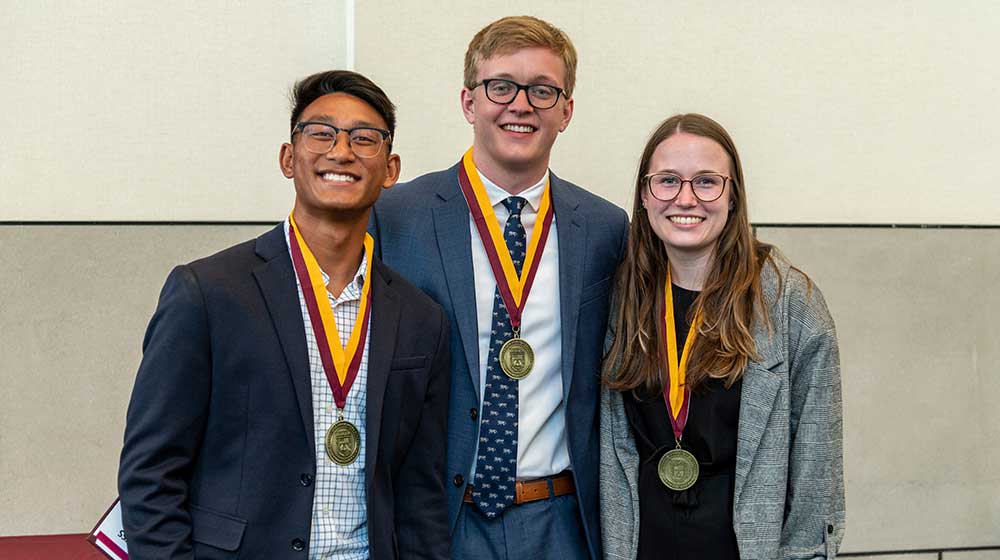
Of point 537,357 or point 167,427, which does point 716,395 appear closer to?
point 537,357

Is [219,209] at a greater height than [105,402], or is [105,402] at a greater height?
[219,209]

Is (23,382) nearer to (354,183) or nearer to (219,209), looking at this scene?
(219,209)

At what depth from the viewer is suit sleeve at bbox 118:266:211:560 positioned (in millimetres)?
1990

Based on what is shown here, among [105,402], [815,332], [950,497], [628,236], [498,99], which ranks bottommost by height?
[950,497]

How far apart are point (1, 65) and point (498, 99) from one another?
2.33m

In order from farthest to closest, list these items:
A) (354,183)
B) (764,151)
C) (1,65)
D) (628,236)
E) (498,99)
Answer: (764,151)
(1,65)
(628,236)
(498,99)
(354,183)

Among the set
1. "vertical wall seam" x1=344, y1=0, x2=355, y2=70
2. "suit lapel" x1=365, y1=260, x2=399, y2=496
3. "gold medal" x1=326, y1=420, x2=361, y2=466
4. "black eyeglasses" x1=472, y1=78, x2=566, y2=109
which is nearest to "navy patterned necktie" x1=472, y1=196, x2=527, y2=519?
"suit lapel" x1=365, y1=260, x2=399, y2=496

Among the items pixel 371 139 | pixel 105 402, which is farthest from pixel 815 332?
pixel 105 402

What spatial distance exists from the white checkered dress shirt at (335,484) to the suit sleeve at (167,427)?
0.23 metres

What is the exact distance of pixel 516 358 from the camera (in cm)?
259

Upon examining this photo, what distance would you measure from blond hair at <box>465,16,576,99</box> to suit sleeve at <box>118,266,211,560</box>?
106 cm

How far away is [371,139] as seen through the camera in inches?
91.4

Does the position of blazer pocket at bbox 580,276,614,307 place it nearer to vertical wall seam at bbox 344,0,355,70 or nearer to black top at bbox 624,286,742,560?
black top at bbox 624,286,742,560

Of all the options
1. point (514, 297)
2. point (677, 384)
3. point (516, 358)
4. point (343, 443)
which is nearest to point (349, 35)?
point (514, 297)
